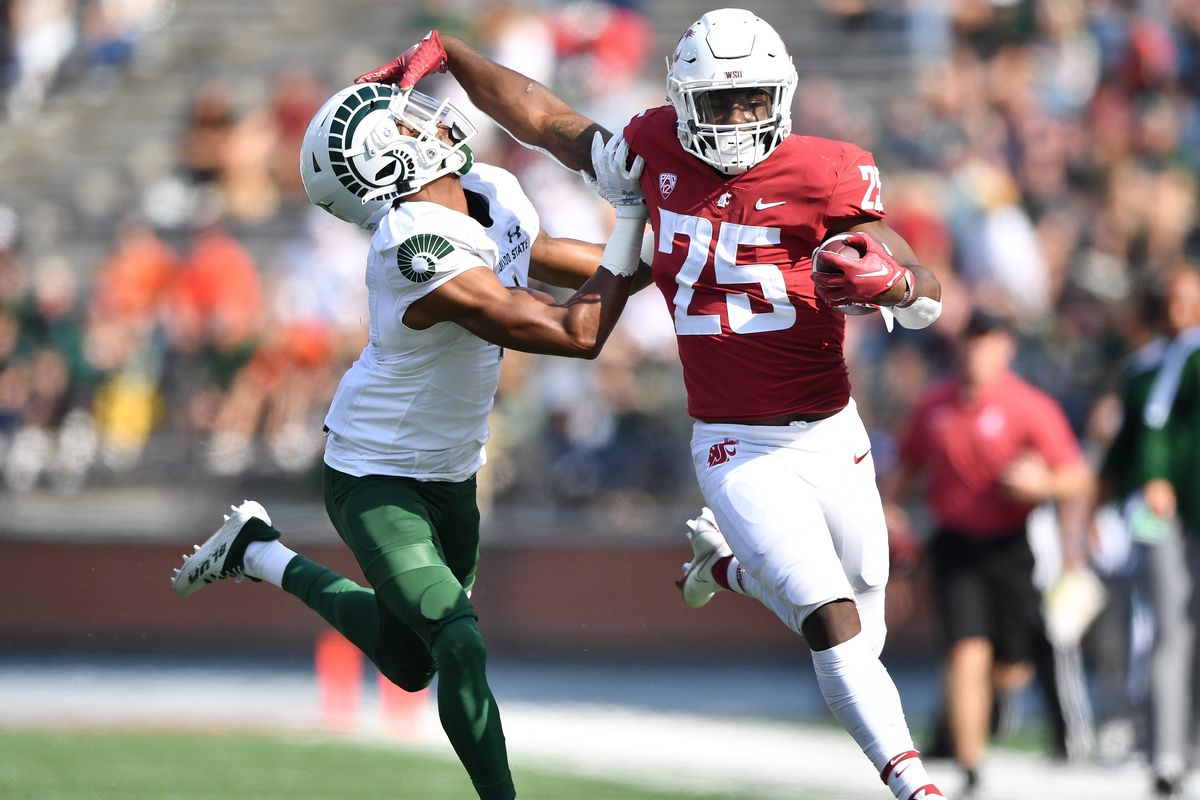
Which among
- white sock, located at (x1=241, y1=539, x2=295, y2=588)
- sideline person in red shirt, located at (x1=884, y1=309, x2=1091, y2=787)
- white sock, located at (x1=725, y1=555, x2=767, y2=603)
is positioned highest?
white sock, located at (x1=241, y1=539, x2=295, y2=588)

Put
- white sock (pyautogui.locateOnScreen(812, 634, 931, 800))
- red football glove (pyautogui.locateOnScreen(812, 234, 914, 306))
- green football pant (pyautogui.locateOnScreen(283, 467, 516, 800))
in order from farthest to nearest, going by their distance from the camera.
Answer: green football pant (pyautogui.locateOnScreen(283, 467, 516, 800))
white sock (pyautogui.locateOnScreen(812, 634, 931, 800))
red football glove (pyautogui.locateOnScreen(812, 234, 914, 306))

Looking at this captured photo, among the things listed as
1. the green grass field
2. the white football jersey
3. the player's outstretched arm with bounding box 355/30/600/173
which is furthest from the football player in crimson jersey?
the green grass field

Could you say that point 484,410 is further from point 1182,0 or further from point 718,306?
point 1182,0

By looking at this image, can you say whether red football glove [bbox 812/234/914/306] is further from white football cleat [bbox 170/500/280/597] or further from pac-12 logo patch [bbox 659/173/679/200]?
white football cleat [bbox 170/500/280/597]

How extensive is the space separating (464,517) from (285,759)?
2918 mm

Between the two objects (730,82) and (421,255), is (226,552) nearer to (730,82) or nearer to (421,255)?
(421,255)

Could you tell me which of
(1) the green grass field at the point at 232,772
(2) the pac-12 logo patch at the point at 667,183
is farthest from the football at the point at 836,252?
(1) the green grass field at the point at 232,772

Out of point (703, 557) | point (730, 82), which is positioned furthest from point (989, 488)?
point (730, 82)

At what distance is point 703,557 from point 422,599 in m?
1.11

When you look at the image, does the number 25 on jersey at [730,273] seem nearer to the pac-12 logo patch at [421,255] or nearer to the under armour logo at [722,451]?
the under armour logo at [722,451]

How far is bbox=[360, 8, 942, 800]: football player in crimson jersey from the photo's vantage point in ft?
15.7

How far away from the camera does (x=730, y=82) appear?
4.78 meters

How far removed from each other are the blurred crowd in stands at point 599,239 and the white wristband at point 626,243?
17.4 ft

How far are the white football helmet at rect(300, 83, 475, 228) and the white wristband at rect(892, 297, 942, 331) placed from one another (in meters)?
1.40
